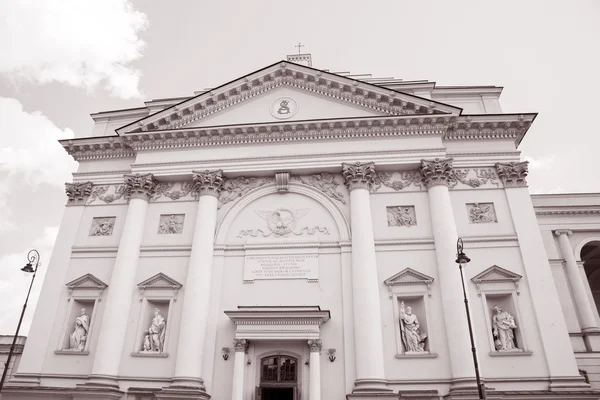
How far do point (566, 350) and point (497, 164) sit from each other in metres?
7.93

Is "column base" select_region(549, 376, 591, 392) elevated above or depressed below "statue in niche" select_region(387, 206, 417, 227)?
below

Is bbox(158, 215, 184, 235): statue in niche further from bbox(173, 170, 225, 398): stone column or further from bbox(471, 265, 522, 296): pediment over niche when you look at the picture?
bbox(471, 265, 522, 296): pediment over niche

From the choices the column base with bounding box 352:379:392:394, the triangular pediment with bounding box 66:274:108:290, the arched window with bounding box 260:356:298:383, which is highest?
the triangular pediment with bounding box 66:274:108:290

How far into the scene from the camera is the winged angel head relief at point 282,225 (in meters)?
19.1

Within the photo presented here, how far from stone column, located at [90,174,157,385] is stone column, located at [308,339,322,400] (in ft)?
25.0

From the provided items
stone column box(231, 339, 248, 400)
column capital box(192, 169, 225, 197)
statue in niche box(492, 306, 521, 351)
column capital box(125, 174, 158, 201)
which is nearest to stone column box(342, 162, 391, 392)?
stone column box(231, 339, 248, 400)

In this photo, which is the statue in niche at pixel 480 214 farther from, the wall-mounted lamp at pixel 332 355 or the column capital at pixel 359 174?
the wall-mounted lamp at pixel 332 355

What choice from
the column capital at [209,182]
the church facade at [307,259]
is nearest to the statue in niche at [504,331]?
the church facade at [307,259]

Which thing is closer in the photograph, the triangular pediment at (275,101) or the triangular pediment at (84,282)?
the triangular pediment at (84,282)

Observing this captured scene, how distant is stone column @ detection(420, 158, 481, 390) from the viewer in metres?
15.4

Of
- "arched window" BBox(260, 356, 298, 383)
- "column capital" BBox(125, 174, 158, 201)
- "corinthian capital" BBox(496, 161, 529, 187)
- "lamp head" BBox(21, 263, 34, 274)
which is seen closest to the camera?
"lamp head" BBox(21, 263, 34, 274)

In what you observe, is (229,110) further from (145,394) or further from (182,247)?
(145,394)

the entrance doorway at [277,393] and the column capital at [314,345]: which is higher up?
the column capital at [314,345]

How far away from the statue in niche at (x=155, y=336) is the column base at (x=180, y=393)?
1.92 m
